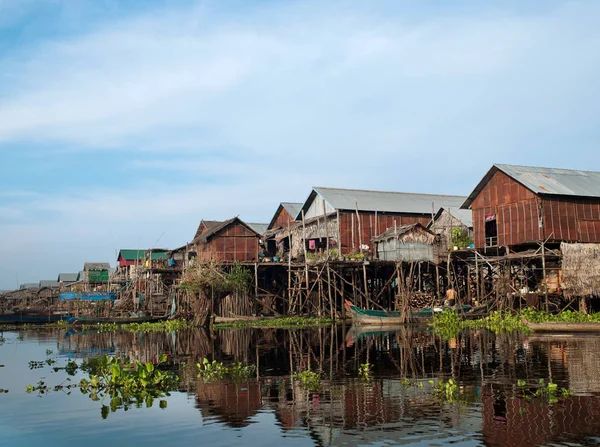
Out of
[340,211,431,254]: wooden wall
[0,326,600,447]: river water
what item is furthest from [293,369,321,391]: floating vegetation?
[340,211,431,254]: wooden wall

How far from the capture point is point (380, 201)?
147 feet

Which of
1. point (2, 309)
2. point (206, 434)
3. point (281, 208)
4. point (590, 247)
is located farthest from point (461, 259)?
point (2, 309)

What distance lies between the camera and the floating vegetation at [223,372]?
1680 cm

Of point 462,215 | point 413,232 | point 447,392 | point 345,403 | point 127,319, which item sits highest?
point 462,215

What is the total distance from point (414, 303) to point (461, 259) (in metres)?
3.79

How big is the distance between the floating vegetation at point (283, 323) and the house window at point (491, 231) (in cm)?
1023

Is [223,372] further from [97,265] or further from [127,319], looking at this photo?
[97,265]

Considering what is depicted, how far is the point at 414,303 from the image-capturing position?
37188mm

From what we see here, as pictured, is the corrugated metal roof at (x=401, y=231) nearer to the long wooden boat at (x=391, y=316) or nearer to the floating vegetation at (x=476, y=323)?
the long wooden boat at (x=391, y=316)

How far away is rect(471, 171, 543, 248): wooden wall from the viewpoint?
107 ft

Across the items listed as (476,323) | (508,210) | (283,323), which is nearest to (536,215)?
(508,210)

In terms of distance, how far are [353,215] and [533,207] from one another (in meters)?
12.9

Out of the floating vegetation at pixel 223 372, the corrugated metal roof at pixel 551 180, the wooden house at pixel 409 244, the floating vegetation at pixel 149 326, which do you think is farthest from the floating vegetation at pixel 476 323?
the floating vegetation at pixel 149 326

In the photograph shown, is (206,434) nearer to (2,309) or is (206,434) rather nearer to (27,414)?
(27,414)
